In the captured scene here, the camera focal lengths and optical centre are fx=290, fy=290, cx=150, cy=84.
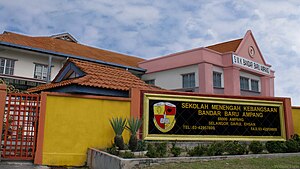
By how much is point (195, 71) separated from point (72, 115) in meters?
13.0

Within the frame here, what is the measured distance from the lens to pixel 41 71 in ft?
69.1

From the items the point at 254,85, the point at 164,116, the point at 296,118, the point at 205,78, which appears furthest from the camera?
the point at 254,85

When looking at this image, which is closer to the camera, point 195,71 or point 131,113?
point 131,113

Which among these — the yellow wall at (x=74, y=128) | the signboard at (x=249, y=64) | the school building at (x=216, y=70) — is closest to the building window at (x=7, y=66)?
the school building at (x=216, y=70)

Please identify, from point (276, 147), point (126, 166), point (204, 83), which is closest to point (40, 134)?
point (126, 166)

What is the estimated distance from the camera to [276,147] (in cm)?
1029

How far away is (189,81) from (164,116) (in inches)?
443

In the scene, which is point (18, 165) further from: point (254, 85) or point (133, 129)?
point (254, 85)

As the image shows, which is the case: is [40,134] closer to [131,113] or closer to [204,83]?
[131,113]

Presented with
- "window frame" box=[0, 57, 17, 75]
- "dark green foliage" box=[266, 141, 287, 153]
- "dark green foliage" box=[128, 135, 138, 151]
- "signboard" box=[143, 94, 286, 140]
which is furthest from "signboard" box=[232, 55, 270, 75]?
"window frame" box=[0, 57, 17, 75]

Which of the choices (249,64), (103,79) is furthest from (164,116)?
(249,64)

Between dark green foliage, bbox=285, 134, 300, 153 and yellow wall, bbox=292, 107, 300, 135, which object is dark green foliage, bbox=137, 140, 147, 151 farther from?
yellow wall, bbox=292, 107, 300, 135

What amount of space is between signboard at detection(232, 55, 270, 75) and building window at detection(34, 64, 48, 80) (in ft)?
45.4

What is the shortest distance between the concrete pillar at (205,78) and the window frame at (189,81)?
2.69 feet
